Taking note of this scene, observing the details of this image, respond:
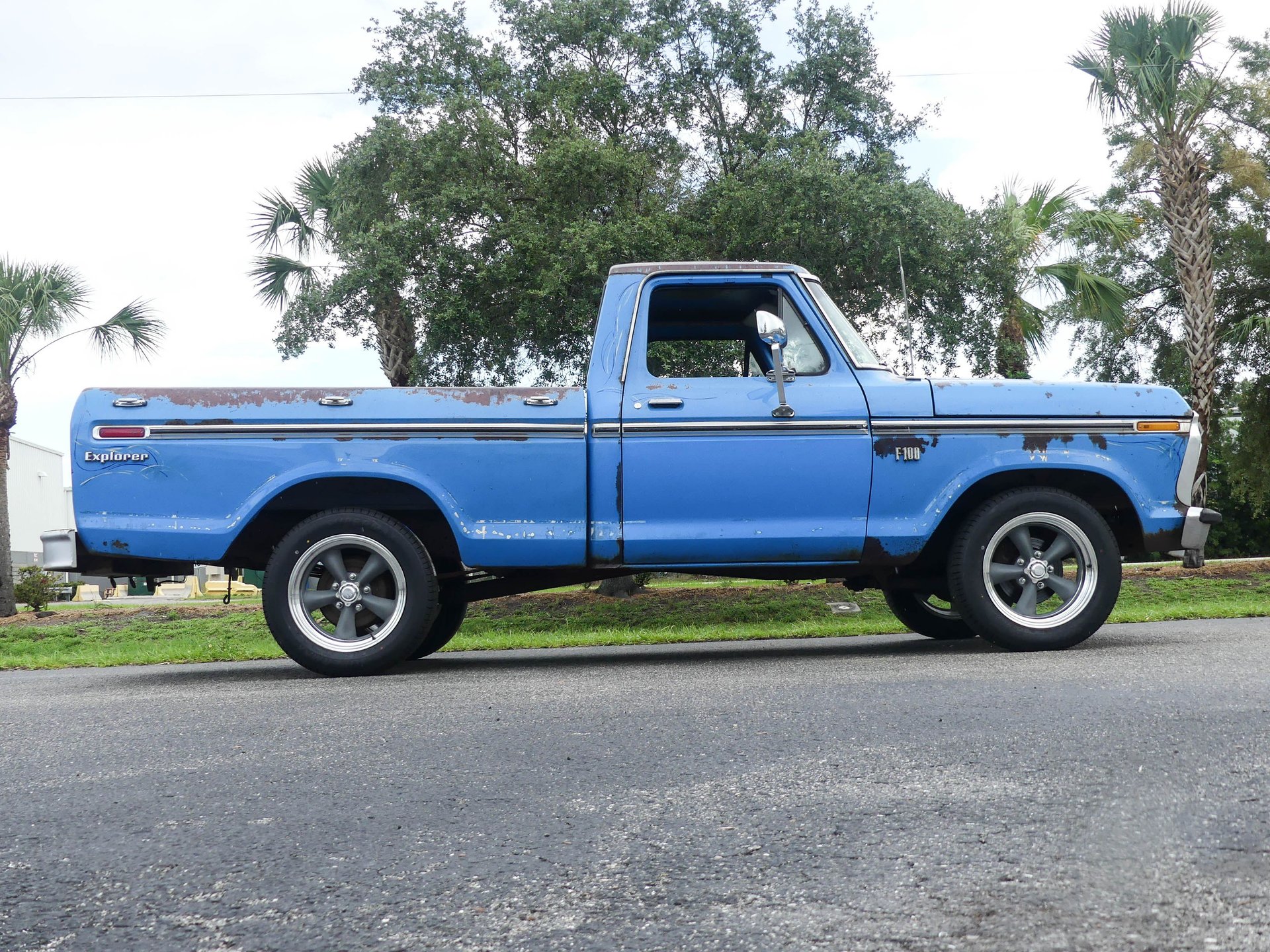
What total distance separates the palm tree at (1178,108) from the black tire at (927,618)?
11604 mm

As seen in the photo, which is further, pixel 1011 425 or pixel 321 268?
pixel 321 268

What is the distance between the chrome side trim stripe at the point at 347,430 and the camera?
227 inches

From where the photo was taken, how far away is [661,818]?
2674 mm

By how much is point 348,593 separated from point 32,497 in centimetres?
3852

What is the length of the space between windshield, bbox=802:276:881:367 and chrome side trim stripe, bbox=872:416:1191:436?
1.33 feet

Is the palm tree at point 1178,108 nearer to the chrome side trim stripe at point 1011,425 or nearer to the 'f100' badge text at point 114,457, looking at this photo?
the chrome side trim stripe at point 1011,425

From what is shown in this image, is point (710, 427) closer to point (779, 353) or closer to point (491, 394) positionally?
point (779, 353)

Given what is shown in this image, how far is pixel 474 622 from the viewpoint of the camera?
1252 cm

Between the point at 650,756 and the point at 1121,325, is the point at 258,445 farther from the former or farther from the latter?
the point at 1121,325

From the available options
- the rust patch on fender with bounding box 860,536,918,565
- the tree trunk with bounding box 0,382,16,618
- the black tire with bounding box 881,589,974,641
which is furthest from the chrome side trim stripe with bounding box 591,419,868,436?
the tree trunk with bounding box 0,382,16,618

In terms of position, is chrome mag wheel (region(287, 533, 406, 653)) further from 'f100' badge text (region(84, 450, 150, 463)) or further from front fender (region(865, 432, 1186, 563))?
front fender (region(865, 432, 1186, 563))

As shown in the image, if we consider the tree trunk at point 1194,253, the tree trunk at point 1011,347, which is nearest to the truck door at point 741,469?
the tree trunk at point 1011,347

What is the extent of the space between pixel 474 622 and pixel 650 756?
9.37 metres

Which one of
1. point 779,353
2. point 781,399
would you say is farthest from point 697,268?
point 781,399
